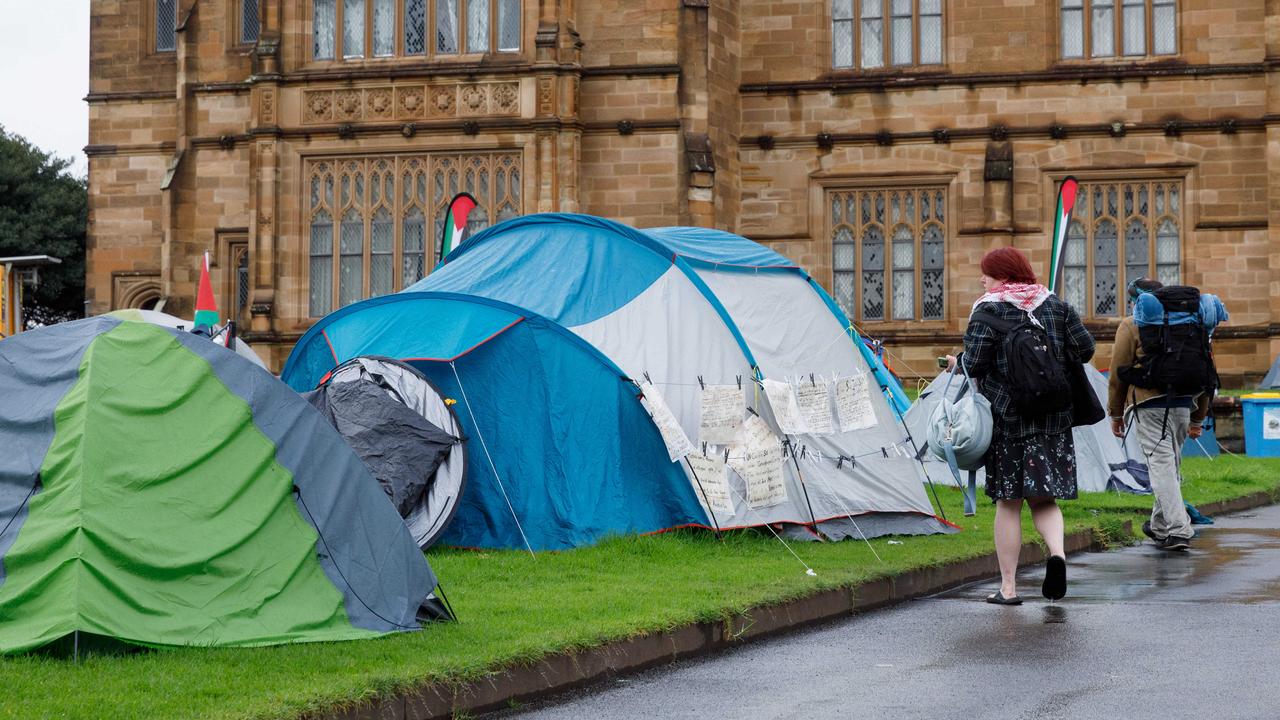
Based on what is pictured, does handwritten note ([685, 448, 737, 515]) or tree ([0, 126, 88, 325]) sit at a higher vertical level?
tree ([0, 126, 88, 325])

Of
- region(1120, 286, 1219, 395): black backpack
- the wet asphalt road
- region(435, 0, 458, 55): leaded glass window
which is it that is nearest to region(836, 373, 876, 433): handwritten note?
region(1120, 286, 1219, 395): black backpack

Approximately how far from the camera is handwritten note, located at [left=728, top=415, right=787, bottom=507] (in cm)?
1182

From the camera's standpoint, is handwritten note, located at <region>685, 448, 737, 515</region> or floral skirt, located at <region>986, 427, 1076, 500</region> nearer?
floral skirt, located at <region>986, 427, 1076, 500</region>

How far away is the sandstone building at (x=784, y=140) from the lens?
2689 cm

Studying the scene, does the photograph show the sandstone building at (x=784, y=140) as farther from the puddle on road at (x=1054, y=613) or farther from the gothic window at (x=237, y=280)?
the puddle on road at (x=1054, y=613)

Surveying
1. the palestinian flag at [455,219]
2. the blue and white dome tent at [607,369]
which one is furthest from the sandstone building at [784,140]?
the blue and white dome tent at [607,369]

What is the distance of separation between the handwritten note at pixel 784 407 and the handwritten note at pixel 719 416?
251 mm

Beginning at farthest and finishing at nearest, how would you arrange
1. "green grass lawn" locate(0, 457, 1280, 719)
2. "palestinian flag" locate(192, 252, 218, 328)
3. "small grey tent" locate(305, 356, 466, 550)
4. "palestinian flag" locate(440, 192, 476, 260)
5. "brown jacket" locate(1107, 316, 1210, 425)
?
"palestinian flag" locate(440, 192, 476, 260) < "palestinian flag" locate(192, 252, 218, 328) < "brown jacket" locate(1107, 316, 1210, 425) < "small grey tent" locate(305, 356, 466, 550) < "green grass lawn" locate(0, 457, 1280, 719)

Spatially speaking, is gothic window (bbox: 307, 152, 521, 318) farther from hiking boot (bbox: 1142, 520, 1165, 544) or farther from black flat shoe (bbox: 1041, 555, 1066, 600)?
black flat shoe (bbox: 1041, 555, 1066, 600)

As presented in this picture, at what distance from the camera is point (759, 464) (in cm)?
1185

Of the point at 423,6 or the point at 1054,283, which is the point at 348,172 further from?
the point at 1054,283

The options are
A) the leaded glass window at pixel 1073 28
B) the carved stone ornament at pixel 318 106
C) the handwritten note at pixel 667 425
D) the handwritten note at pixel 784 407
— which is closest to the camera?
the handwritten note at pixel 667 425

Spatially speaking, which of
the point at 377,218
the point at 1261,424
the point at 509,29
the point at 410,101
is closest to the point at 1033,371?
the point at 1261,424

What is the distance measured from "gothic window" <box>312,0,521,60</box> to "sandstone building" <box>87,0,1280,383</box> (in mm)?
35
